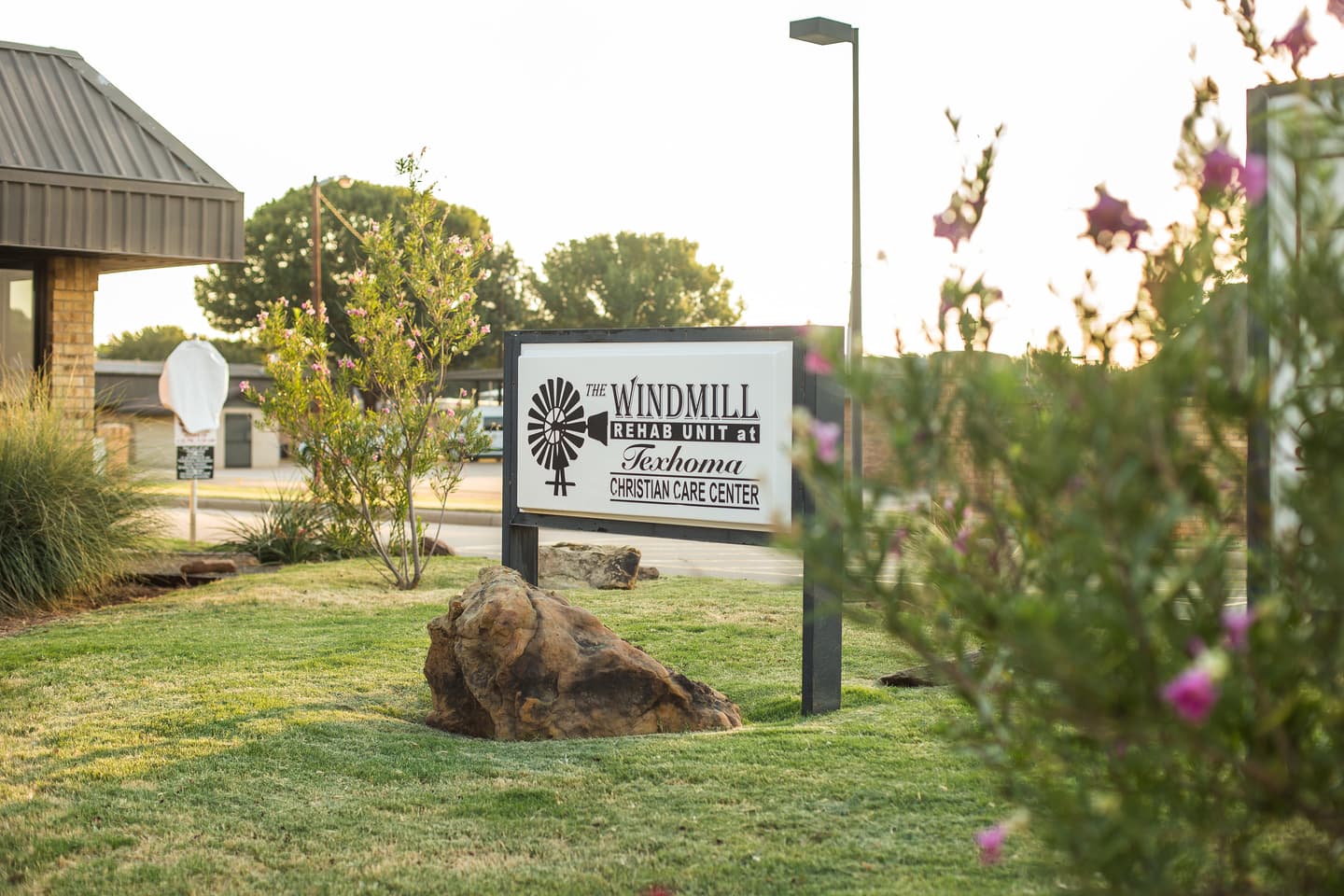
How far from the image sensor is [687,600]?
11.0m

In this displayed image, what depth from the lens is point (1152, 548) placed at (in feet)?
5.61

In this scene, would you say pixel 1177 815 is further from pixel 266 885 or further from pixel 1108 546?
pixel 266 885

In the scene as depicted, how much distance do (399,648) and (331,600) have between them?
8.28 feet

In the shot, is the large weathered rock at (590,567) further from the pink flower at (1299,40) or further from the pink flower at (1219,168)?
the pink flower at (1219,168)

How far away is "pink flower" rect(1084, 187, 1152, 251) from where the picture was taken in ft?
7.34

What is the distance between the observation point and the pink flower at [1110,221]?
7.34 feet

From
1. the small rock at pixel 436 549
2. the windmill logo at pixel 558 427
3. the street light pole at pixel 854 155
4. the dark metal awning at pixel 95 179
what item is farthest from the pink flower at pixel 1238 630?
the small rock at pixel 436 549

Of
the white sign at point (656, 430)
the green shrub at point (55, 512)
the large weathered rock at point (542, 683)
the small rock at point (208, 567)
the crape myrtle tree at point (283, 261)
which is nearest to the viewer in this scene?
the large weathered rock at point (542, 683)

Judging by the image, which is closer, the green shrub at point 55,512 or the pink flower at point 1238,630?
the pink flower at point 1238,630

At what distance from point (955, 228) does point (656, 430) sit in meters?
5.20

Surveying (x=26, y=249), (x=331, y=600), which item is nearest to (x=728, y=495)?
(x=331, y=600)

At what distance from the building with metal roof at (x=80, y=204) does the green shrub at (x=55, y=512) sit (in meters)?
1.55

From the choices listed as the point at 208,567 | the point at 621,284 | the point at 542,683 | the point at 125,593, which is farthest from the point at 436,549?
the point at 621,284

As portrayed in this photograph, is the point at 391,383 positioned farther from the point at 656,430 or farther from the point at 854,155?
the point at 854,155
